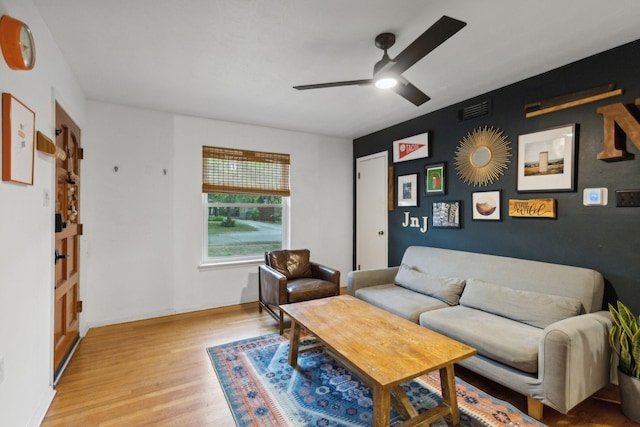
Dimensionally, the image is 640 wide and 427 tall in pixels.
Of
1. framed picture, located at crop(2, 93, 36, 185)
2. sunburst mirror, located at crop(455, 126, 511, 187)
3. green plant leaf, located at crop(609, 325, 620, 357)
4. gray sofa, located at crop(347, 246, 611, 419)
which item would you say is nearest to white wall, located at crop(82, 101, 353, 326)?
framed picture, located at crop(2, 93, 36, 185)

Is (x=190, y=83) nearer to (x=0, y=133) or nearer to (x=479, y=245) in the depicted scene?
(x=0, y=133)

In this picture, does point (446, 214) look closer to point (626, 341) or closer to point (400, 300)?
point (400, 300)

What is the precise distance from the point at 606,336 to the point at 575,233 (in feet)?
2.67

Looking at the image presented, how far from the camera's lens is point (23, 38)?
1.45 meters

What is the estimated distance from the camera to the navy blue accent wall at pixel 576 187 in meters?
2.11

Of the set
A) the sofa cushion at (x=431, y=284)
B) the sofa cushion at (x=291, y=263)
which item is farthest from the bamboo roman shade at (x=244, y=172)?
the sofa cushion at (x=431, y=284)

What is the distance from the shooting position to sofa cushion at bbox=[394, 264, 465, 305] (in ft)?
9.14

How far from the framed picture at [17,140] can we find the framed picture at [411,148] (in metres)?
3.52

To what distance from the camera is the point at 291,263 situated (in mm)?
3697

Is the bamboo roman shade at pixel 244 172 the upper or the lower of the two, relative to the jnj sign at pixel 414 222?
upper

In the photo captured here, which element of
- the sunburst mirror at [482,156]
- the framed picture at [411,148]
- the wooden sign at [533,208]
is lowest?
the wooden sign at [533,208]

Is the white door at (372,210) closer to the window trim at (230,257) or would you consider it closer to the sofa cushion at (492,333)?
the window trim at (230,257)

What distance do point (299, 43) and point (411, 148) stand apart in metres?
2.22

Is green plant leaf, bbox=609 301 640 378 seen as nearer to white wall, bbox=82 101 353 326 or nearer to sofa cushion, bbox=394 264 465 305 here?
sofa cushion, bbox=394 264 465 305
